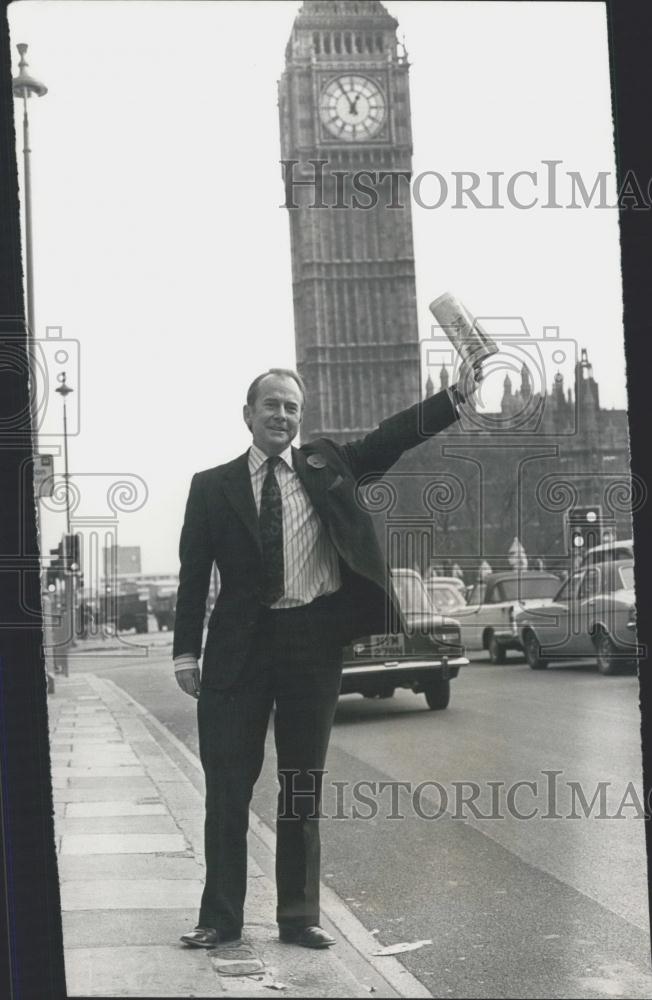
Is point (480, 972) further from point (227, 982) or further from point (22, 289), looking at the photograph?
point (22, 289)

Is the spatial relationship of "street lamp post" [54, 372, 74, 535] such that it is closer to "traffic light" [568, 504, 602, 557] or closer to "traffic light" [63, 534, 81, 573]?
"traffic light" [63, 534, 81, 573]

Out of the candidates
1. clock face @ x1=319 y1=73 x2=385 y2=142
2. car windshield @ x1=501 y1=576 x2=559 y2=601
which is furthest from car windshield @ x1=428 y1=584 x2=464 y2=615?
clock face @ x1=319 y1=73 x2=385 y2=142

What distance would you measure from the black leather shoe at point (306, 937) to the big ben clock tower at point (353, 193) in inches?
60.5

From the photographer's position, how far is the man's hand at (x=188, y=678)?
3992 millimetres

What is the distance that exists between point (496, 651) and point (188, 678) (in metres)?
0.94

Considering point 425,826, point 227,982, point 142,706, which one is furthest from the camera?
point 142,706

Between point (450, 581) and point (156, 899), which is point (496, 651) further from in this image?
point (156, 899)

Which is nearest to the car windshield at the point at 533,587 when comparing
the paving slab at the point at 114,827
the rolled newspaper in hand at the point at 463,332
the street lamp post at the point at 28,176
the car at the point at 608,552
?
the car at the point at 608,552

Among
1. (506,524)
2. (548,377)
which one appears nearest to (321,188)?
(548,377)

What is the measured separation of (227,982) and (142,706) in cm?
115

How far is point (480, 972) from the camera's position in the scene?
374 centimetres

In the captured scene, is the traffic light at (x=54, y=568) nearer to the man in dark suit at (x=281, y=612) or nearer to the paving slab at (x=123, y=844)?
the man in dark suit at (x=281, y=612)

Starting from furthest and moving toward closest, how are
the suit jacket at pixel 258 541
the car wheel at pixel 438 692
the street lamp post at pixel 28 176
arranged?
the car wheel at pixel 438 692, the street lamp post at pixel 28 176, the suit jacket at pixel 258 541

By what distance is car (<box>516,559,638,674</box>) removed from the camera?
13.0ft
